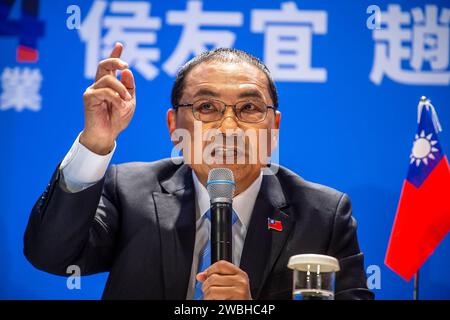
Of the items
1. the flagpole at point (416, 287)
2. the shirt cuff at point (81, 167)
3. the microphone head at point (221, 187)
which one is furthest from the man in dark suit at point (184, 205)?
the flagpole at point (416, 287)

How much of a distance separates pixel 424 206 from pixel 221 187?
5.60 feet

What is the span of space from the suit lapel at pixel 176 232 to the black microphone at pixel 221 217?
0.49 m

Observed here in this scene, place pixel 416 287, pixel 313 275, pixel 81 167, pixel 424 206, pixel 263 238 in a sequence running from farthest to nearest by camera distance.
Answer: pixel 424 206
pixel 416 287
pixel 263 238
pixel 81 167
pixel 313 275

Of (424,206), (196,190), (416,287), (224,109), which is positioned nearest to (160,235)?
(196,190)

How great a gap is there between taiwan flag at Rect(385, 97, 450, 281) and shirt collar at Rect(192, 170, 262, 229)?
104 centimetres

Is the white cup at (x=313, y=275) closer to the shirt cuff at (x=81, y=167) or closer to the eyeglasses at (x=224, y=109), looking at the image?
the shirt cuff at (x=81, y=167)

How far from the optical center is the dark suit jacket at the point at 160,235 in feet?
6.70

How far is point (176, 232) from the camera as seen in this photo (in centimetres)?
226

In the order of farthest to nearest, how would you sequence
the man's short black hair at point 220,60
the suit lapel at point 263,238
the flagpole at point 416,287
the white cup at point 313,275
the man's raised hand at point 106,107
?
the flagpole at point 416,287 < the man's short black hair at point 220,60 < the suit lapel at point 263,238 < the man's raised hand at point 106,107 < the white cup at point 313,275

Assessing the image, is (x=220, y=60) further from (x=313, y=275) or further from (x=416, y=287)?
(x=416, y=287)

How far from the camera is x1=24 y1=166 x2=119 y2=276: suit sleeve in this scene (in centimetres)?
200

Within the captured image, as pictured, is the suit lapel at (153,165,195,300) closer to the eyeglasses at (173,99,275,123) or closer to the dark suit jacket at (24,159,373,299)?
the dark suit jacket at (24,159,373,299)

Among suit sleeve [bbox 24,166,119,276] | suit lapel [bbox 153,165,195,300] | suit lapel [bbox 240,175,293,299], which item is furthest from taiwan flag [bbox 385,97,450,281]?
suit sleeve [bbox 24,166,119,276]

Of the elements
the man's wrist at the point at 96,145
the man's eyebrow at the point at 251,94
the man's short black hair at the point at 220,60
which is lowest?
the man's wrist at the point at 96,145
